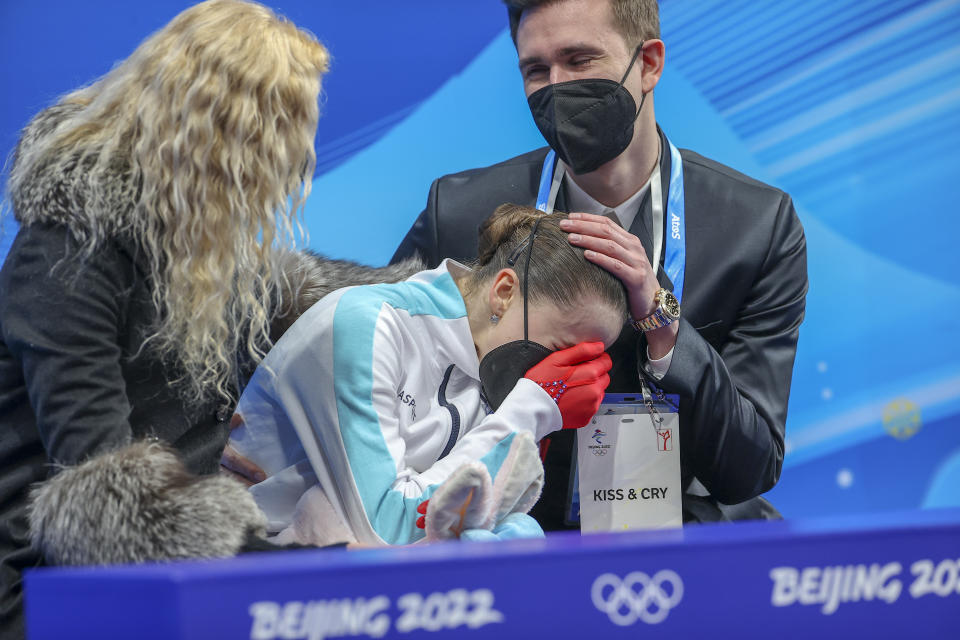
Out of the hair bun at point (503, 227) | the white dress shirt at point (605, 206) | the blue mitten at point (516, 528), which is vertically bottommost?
the blue mitten at point (516, 528)

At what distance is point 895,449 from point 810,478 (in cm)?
34

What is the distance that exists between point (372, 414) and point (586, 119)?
1.00 m

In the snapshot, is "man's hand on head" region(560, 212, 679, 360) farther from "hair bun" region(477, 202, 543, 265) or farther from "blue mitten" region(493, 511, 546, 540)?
"blue mitten" region(493, 511, 546, 540)

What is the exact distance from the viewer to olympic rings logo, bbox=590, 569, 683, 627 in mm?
1170

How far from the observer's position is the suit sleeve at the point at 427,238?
2771 mm

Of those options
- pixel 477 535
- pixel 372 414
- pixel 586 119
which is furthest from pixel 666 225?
pixel 477 535

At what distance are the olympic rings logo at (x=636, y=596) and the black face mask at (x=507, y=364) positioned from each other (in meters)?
0.99

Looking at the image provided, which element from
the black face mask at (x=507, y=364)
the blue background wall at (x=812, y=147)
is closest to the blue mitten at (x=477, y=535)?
the black face mask at (x=507, y=364)

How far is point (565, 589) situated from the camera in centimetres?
116

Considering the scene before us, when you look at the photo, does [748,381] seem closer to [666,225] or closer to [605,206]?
[666,225]

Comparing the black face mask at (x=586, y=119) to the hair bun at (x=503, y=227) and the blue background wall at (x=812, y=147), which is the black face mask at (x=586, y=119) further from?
the blue background wall at (x=812, y=147)

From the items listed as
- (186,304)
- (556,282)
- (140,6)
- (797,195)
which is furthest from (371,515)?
(797,195)

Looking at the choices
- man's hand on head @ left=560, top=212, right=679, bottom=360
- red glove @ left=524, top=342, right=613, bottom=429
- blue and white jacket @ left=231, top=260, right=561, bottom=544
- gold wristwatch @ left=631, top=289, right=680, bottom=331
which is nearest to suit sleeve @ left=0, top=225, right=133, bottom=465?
blue and white jacket @ left=231, top=260, right=561, bottom=544

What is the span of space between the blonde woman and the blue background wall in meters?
1.37
